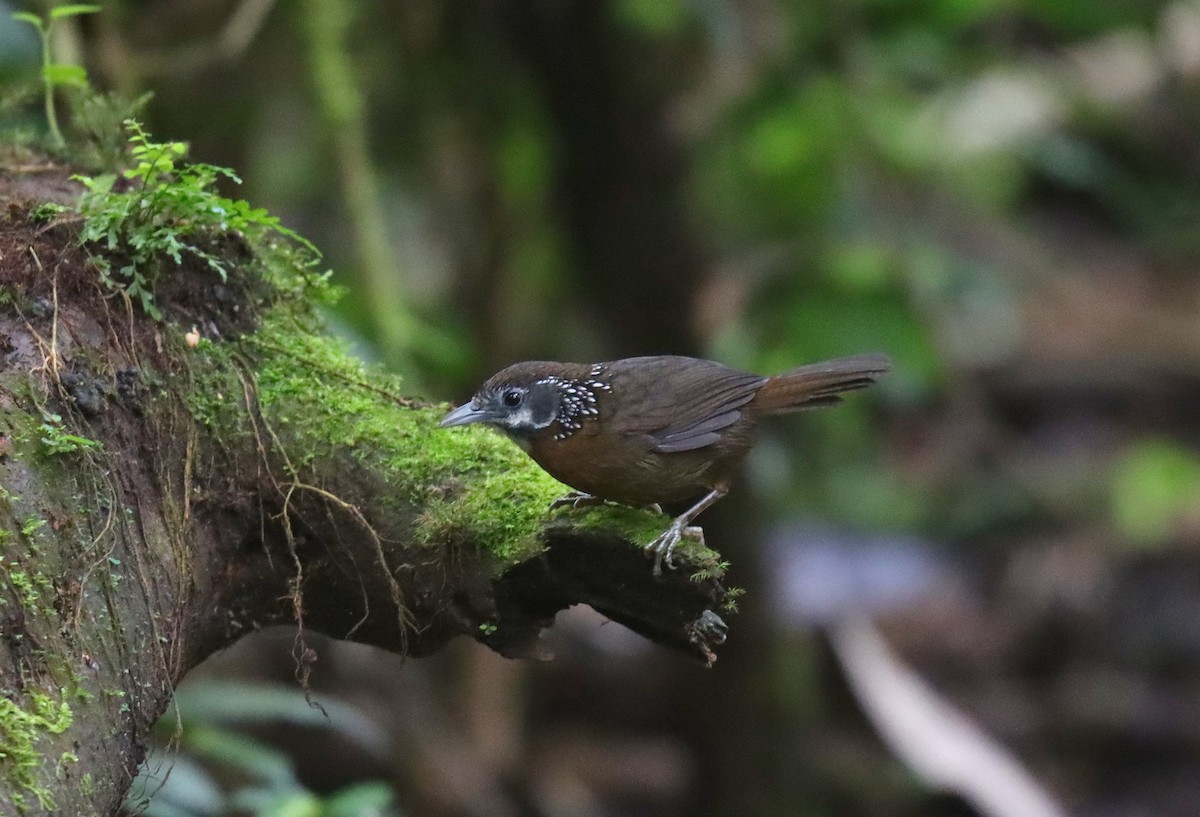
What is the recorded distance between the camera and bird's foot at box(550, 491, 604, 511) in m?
2.69

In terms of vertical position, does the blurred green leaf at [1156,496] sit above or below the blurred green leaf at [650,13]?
above

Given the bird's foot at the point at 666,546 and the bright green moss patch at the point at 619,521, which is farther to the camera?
the bright green moss patch at the point at 619,521

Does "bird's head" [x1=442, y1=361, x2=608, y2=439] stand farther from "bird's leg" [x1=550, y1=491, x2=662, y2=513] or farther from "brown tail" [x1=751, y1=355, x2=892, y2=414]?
"brown tail" [x1=751, y1=355, x2=892, y2=414]

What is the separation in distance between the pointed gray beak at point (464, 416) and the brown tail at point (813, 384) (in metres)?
0.76

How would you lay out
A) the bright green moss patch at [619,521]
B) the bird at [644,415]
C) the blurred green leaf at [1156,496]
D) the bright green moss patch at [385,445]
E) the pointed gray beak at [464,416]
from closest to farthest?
the bright green moss patch at [619,521] < the bright green moss patch at [385,445] < the pointed gray beak at [464,416] < the bird at [644,415] < the blurred green leaf at [1156,496]

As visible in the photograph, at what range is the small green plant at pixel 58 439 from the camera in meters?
2.26

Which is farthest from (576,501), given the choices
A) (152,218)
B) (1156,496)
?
(1156,496)

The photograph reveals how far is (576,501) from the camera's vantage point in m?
2.77

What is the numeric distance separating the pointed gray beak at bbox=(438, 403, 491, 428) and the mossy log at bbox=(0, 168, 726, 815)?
0.04 meters

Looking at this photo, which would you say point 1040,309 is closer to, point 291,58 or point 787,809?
point 787,809

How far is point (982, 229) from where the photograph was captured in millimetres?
8859

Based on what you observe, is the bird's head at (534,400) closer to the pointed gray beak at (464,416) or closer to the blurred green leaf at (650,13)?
the pointed gray beak at (464,416)

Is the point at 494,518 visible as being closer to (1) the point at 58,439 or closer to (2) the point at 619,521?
(2) the point at 619,521

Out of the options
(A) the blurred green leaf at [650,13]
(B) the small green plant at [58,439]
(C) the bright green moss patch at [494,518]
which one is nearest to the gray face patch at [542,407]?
(C) the bright green moss patch at [494,518]
